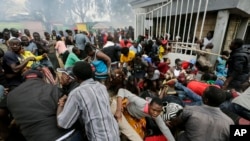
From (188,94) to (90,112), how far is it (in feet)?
6.48

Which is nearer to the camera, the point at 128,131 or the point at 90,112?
the point at 90,112

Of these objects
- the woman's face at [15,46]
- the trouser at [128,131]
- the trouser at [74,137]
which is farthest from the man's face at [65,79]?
the woman's face at [15,46]

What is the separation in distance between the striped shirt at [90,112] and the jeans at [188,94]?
169 centimetres

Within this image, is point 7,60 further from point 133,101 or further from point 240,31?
point 240,31

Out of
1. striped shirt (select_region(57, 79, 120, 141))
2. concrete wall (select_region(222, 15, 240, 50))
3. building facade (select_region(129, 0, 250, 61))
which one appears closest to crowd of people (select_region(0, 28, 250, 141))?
striped shirt (select_region(57, 79, 120, 141))

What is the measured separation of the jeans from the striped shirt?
169 cm

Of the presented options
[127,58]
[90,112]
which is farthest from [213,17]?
[90,112]

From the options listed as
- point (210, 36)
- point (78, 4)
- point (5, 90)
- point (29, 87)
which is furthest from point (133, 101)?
point (78, 4)

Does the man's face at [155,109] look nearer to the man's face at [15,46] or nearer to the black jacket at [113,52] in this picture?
the black jacket at [113,52]

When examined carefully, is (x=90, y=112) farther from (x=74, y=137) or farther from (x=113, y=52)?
(x=113, y=52)

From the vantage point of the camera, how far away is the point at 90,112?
155 centimetres

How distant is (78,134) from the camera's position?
1.73 m

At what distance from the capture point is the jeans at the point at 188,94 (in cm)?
272

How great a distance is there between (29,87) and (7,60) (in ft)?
4.12
